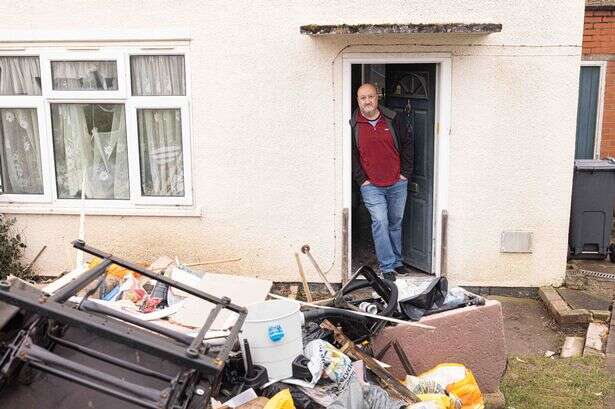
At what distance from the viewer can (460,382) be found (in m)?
4.52

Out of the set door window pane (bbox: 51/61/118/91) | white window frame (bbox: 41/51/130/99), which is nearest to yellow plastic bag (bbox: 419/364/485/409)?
white window frame (bbox: 41/51/130/99)

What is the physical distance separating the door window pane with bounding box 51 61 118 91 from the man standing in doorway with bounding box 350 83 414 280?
255 cm

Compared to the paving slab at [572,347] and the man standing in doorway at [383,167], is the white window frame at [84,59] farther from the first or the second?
the paving slab at [572,347]

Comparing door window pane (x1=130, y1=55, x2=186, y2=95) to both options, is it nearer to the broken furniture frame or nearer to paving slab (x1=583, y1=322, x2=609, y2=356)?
the broken furniture frame

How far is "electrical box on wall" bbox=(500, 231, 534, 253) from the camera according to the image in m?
6.78

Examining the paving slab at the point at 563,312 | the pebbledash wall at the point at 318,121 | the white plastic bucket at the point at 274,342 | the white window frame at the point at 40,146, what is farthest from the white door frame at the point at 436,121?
the white window frame at the point at 40,146

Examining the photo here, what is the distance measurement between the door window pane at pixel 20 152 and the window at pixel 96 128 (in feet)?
0.04

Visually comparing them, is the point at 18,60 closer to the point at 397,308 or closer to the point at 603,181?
the point at 397,308

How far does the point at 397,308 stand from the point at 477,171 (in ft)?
7.76

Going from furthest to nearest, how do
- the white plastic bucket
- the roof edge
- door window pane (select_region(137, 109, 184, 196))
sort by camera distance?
door window pane (select_region(137, 109, 184, 196))
the roof edge
the white plastic bucket

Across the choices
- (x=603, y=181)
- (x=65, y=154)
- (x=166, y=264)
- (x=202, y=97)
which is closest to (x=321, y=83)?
(x=202, y=97)

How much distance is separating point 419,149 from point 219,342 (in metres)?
3.69

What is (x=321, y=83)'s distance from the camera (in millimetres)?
6605

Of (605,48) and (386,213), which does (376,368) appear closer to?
(386,213)
